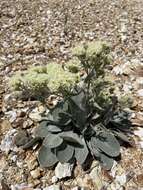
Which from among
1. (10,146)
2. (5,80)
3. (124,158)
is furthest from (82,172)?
(5,80)

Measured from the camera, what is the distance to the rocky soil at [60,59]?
14.0 feet

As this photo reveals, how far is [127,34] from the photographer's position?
7.60m

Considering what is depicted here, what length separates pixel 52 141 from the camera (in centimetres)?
429

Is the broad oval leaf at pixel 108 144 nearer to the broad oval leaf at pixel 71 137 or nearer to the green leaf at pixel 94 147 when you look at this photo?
the green leaf at pixel 94 147

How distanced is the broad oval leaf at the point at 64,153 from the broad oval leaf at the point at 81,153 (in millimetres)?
57

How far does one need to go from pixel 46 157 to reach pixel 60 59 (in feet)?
8.87

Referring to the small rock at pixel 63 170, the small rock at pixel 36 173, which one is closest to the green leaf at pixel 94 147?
the small rock at pixel 63 170

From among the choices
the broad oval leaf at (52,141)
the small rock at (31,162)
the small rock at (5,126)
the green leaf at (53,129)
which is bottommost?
the small rock at (31,162)

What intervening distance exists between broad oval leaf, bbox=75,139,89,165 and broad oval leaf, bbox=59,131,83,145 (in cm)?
6

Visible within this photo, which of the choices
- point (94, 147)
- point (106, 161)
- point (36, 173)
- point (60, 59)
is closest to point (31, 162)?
point (36, 173)

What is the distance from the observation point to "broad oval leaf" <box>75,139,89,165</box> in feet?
13.8

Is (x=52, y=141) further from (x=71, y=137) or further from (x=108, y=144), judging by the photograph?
(x=108, y=144)

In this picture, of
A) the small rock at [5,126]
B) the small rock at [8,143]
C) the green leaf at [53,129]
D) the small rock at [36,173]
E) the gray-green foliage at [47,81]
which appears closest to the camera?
the gray-green foliage at [47,81]

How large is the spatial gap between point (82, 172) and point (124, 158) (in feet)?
1.70
